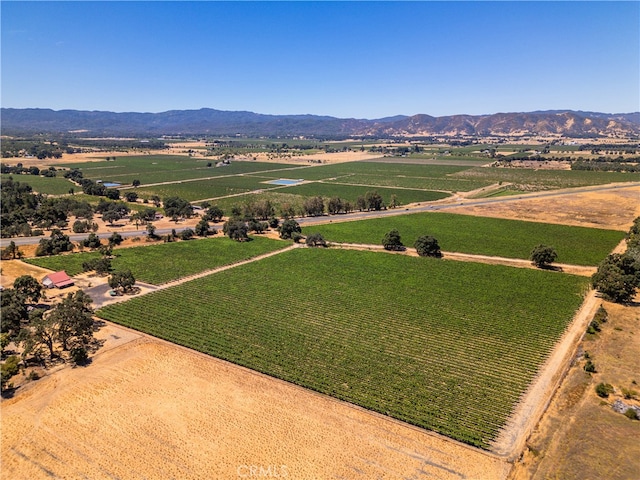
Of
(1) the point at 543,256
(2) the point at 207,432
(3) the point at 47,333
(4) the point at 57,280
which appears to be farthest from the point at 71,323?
(1) the point at 543,256

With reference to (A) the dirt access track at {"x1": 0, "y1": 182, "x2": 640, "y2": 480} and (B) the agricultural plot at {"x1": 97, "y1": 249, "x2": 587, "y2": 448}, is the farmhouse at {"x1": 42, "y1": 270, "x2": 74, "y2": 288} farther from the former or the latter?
(A) the dirt access track at {"x1": 0, "y1": 182, "x2": 640, "y2": 480}

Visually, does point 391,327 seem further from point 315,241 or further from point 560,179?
point 560,179

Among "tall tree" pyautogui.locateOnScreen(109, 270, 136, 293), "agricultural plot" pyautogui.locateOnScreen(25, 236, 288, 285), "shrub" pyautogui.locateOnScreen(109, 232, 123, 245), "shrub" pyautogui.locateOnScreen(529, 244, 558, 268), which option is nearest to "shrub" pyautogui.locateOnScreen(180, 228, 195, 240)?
"agricultural plot" pyautogui.locateOnScreen(25, 236, 288, 285)

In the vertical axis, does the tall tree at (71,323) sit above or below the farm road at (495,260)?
above

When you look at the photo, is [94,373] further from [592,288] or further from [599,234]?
[599,234]

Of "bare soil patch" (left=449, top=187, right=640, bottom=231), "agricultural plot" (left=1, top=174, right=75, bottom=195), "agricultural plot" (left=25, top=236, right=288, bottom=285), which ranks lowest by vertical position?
"agricultural plot" (left=25, top=236, right=288, bottom=285)

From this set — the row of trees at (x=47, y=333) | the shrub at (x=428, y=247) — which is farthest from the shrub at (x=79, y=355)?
the shrub at (x=428, y=247)

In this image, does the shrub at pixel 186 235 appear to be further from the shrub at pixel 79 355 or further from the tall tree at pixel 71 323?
the shrub at pixel 79 355
